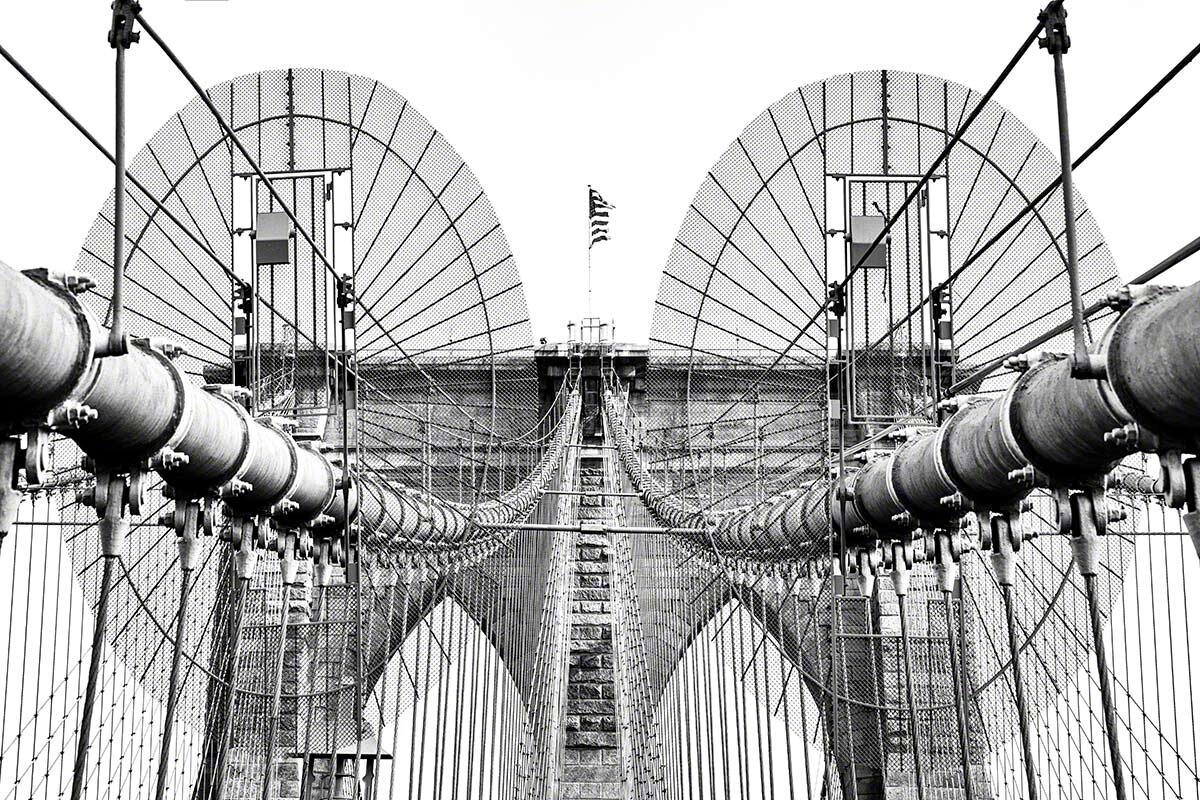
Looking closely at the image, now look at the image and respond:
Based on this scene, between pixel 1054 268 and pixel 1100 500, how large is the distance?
569 inches

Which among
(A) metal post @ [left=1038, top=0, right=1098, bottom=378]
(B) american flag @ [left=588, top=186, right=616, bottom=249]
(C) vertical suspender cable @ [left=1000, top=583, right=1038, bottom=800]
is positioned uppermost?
(B) american flag @ [left=588, top=186, right=616, bottom=249]

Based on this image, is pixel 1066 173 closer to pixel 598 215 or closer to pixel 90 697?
pixel 90 697

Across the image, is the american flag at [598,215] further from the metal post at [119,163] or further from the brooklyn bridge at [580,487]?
the metal post at [119,163]

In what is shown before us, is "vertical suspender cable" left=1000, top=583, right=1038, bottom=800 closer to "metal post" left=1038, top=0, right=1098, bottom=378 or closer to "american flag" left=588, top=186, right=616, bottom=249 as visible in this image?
"metal post" left=1038, top=0, right=1098, bottom=378

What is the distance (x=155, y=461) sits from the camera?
3.68 meters

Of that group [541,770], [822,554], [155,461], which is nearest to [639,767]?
[541,770]

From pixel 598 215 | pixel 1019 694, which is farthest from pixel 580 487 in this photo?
pixel 1019 694

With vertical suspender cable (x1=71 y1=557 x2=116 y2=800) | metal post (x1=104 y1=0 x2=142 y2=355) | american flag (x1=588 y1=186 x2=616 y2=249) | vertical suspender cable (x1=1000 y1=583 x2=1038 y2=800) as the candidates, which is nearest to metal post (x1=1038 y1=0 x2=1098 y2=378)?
vertical suspender cable (x1=1000 y1=583 x2=1038 y2=800)

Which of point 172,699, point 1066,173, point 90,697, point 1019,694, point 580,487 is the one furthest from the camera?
point 580,487

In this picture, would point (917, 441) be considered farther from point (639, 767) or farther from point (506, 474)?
point (506, 474)

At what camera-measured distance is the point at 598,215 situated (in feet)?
91.2

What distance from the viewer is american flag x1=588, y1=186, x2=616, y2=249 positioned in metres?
27.7

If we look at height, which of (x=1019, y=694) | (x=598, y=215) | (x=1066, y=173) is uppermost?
(x=598, y=215)

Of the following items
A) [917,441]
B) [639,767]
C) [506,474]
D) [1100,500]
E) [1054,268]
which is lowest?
[639,767]
